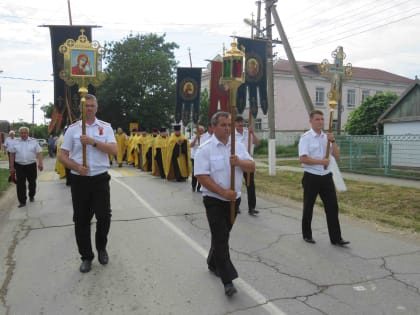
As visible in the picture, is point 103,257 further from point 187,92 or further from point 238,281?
point 187,92

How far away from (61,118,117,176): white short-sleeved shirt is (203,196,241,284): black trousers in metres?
1.40

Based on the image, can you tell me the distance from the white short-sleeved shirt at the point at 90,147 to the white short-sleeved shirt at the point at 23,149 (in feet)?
15.9

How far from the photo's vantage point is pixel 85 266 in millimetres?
4867

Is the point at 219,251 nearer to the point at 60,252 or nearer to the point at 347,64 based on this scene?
the point at 60,252

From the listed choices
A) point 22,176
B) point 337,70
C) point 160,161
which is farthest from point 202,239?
point 160,161

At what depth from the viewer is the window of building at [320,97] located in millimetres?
41469

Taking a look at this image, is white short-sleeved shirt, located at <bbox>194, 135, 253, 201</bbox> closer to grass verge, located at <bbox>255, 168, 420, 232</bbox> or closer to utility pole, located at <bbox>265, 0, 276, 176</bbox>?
grass verge, located at <bbox>255, 168, 420, 232</bbox>

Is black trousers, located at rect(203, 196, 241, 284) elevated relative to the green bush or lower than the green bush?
elevated

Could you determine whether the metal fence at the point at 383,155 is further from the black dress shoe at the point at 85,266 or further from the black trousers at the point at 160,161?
the black dress shoe at the point at 85,266

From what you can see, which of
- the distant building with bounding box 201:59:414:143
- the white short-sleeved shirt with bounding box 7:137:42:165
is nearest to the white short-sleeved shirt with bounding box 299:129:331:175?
the white short-sleeved shirt with bounding box 7:137:42:165

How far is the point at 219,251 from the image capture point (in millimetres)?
4094

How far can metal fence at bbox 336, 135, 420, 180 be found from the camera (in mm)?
14664

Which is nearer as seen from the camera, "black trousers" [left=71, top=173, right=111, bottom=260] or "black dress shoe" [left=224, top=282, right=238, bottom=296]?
"black dress shoe" [left=224, top=282, right=238, bottom=296]

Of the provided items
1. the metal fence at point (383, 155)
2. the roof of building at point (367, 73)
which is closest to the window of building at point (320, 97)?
the roof of building at point (367, 73)
